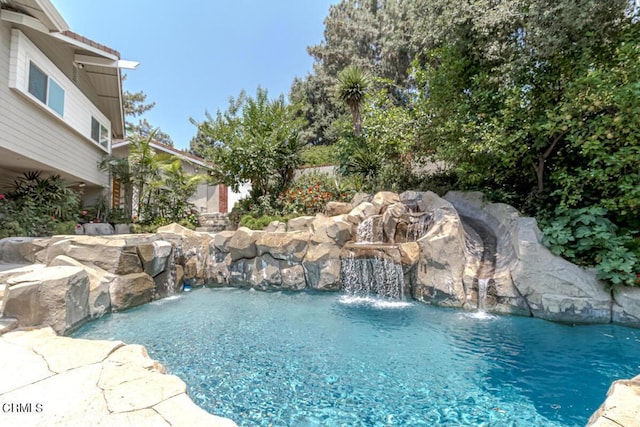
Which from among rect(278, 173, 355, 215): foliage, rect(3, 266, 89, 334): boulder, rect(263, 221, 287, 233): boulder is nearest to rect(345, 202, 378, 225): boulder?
rect(278, 173, 355, 215): foliage

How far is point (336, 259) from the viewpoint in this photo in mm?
8094

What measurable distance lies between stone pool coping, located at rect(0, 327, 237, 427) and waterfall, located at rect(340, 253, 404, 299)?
522 centimetres

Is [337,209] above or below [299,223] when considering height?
above

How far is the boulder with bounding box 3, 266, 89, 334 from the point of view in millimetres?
4277

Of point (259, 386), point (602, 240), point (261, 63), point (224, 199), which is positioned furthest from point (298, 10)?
point (259, 386)

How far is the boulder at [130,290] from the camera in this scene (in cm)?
619

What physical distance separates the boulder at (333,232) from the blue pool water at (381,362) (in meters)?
2.38

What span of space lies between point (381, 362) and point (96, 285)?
544 cm

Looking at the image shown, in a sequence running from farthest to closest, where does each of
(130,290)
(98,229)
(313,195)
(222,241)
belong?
(98,229), (313,195), (222,241), (130,290)

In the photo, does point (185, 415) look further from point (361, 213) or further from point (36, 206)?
point (36, 206)

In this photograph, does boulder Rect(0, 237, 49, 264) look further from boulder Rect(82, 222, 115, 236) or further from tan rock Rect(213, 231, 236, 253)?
boulder Rect(82, 222, 115, 236)

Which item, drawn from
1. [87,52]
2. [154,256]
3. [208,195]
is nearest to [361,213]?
[154,256]

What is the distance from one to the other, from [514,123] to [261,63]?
75.1 feet

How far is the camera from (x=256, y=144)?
41.9 feet
